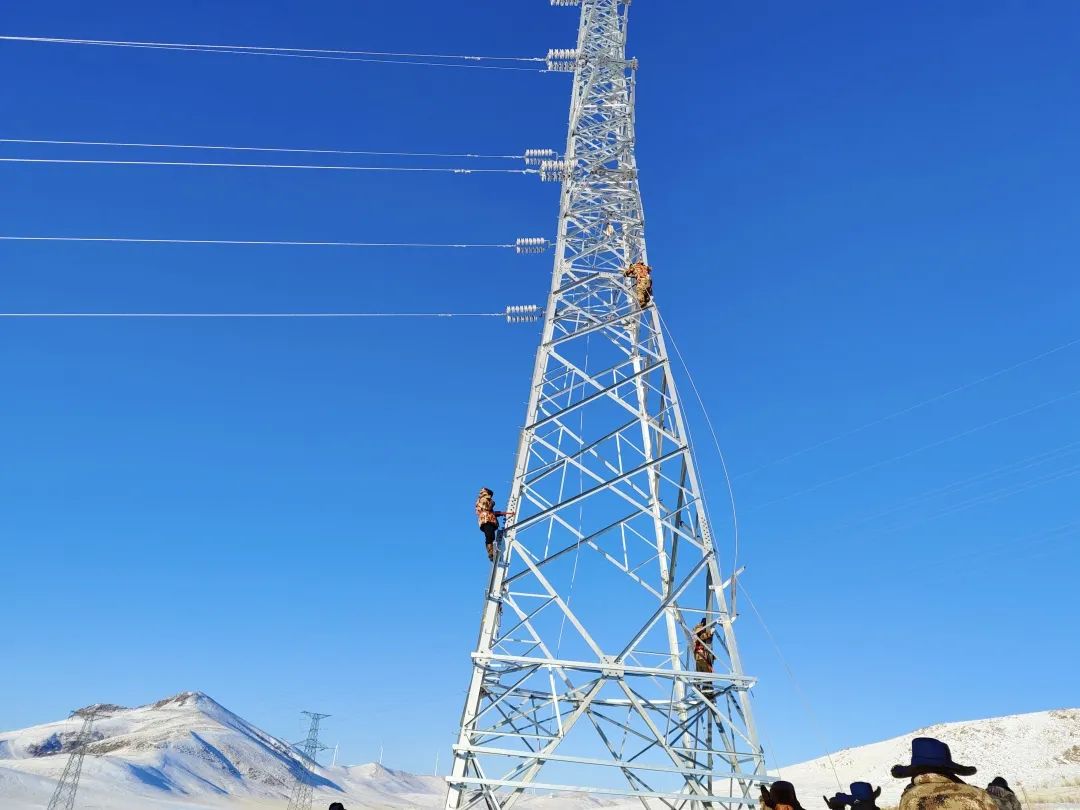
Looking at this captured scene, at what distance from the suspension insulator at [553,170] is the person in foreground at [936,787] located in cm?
1800

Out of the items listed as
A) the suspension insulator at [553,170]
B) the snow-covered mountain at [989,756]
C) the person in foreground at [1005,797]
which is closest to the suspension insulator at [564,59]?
the suspension insulator at [553,170]

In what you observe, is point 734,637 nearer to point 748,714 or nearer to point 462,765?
point 748,714

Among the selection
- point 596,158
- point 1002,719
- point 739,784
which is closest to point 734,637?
point 739,784

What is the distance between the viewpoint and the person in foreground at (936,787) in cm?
323

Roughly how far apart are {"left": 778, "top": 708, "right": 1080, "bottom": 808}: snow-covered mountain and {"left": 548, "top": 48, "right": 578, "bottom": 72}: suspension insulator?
4168 cm

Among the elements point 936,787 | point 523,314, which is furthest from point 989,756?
point 936,787

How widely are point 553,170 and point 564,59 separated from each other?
14.2 ft

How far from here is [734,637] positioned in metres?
11.9

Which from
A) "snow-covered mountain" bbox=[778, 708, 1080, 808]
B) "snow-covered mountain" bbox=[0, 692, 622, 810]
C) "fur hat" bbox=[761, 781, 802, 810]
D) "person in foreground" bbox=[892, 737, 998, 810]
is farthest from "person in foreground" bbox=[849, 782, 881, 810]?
"snow-covered mountain" bbox=[0, 692, 622, 810]

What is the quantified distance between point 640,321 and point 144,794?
15926cm

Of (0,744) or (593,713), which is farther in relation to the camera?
(0,744)

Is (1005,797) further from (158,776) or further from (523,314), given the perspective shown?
(158,776)

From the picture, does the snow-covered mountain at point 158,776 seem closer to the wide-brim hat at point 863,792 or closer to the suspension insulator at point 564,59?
the suspension insulator at point 564,59

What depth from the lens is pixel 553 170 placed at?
1991 cm
